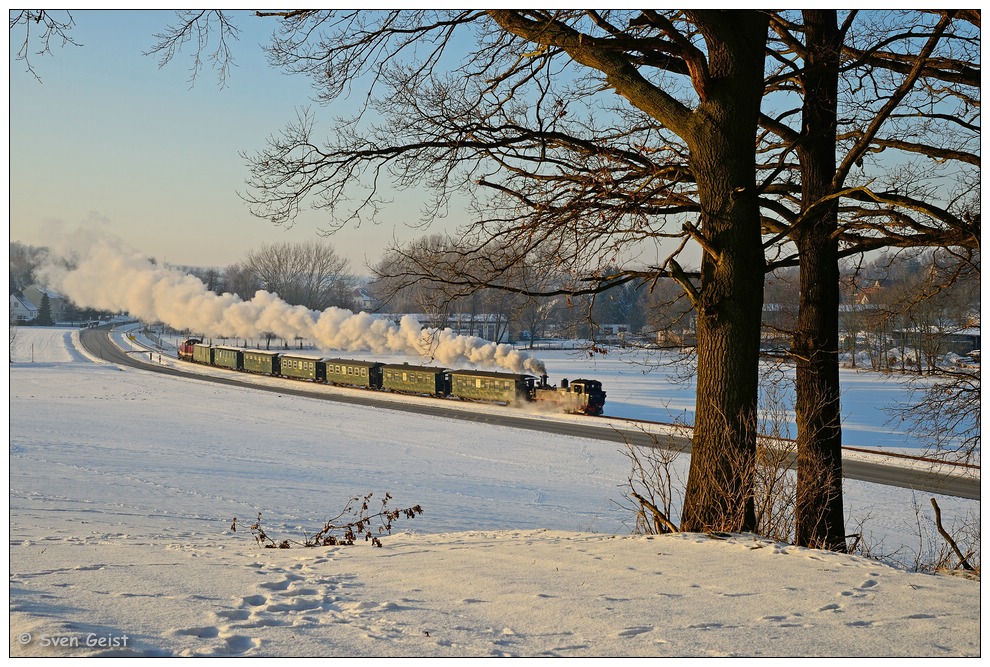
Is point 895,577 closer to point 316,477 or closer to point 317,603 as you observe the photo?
point 317,603

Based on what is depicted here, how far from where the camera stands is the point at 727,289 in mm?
6848

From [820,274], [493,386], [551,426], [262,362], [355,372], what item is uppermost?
[820,274]

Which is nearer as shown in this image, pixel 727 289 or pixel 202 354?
pixel 727 289

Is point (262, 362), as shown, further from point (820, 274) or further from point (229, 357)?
point (820, 274)

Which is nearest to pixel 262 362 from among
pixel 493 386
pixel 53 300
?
pixel 493 386

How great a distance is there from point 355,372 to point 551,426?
1786 cm

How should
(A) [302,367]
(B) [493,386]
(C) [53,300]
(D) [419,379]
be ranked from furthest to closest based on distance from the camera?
1. (A) [302,367]
2. (D) [419,379]
3. (B) [493,386]
4. (C) [53,300]

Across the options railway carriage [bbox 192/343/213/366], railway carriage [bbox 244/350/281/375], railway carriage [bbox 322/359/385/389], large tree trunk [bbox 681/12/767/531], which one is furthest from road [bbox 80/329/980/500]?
railway carriage [bbox 244/350/281/375]

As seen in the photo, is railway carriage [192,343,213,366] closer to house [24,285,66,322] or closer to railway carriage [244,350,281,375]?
railway carriage [244,350,281,375]

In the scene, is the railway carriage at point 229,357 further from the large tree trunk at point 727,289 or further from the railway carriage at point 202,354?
the large tree trunk at point 727,289

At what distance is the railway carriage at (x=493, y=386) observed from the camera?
1438 inches

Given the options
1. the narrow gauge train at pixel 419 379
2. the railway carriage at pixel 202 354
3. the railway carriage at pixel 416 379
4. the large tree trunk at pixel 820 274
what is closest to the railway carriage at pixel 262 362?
the narrow gauge train at pixel 419 379

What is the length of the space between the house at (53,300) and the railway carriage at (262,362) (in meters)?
15.9

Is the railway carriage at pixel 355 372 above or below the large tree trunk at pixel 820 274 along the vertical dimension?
below
